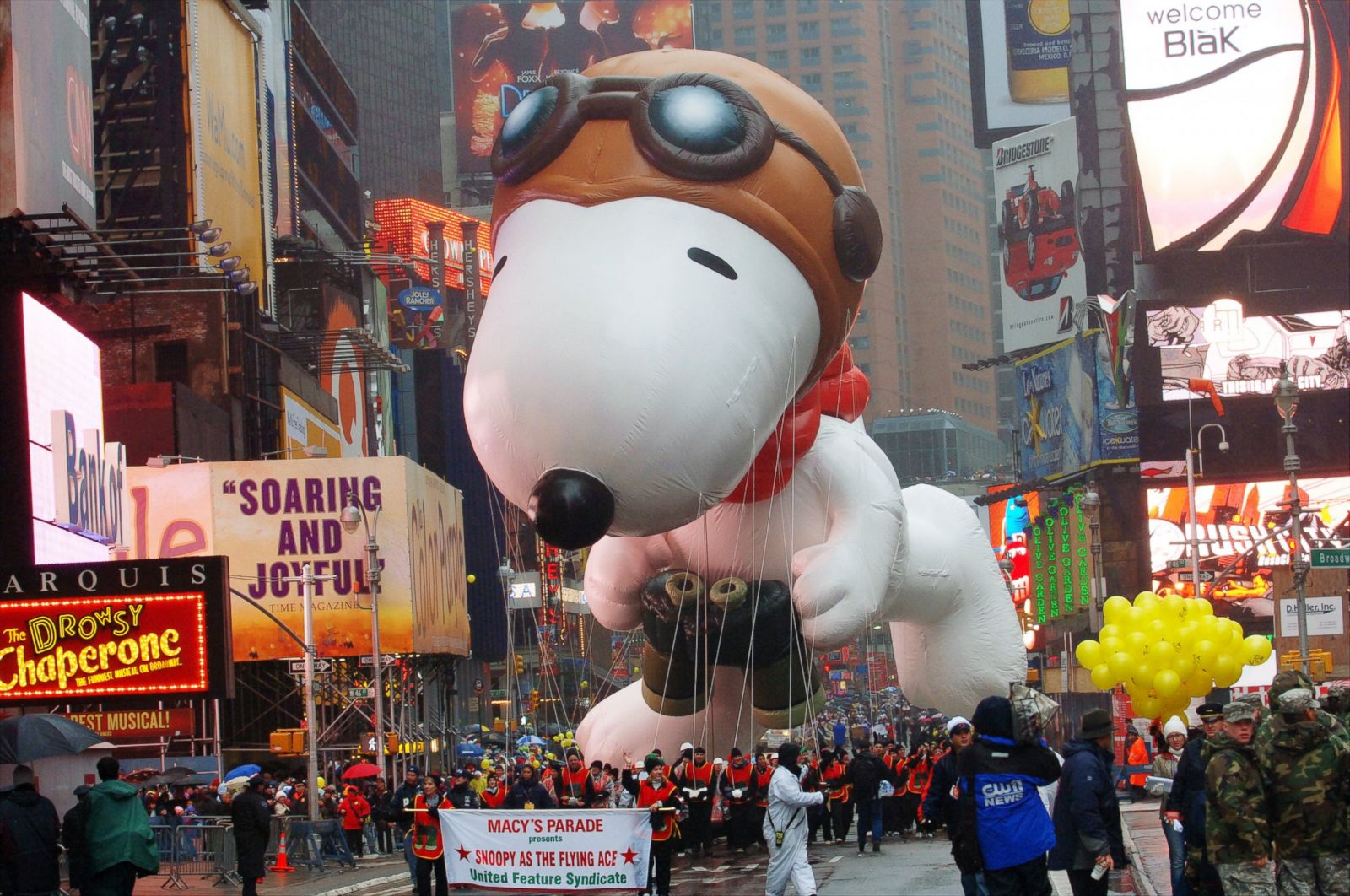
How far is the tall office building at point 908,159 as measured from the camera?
15925cm

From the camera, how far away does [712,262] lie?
35.7 feet

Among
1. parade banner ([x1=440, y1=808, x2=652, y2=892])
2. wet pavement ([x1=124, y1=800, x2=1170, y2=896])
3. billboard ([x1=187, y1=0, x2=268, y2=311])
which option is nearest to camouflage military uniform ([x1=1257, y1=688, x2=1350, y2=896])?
wet pavement ([x1=124, y1=800, x2=1170, y2=896])

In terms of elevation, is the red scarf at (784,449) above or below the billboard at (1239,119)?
below

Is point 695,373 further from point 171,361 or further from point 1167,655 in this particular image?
point 171,361

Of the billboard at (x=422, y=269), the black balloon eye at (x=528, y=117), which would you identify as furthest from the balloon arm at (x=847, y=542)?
the billboard at (x=422, y=269)

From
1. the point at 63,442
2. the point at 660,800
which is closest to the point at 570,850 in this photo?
the point at 660,800

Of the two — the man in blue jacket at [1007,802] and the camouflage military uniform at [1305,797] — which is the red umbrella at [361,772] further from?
the camouflage military uniform at [1305,797]

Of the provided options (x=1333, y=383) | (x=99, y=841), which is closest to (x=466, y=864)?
(x=99, y=841)

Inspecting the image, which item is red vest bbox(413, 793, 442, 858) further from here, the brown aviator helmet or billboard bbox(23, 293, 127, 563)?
billboard bbox(23, 293, 127, 563)

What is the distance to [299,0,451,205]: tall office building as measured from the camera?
406ft

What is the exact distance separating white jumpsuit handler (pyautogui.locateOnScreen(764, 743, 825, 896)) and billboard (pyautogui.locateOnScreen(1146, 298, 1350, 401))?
44.3 meters

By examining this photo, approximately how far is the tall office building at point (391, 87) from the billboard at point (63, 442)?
292 ft

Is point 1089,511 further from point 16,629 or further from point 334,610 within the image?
point 16,629

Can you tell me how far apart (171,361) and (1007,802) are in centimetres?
4005
